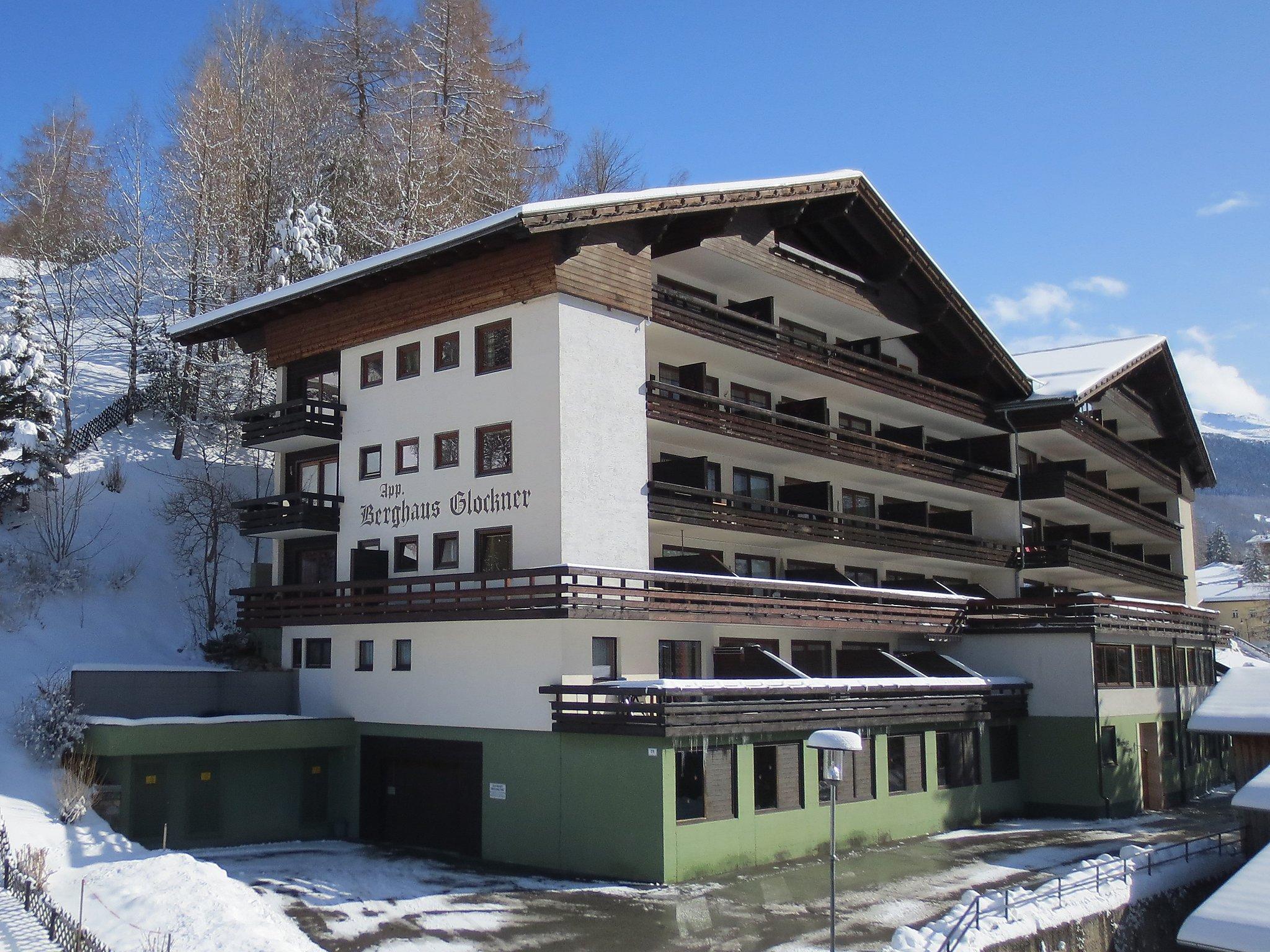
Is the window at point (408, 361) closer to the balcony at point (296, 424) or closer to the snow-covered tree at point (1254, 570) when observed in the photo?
the balcony at point (296, 424)

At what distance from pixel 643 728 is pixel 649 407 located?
7.87 m

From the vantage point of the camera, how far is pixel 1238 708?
29.8 metres

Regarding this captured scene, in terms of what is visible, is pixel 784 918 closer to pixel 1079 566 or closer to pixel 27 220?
pixel 1079 566

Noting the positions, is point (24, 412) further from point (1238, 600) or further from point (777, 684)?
point (1238, 600)

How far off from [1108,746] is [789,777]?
12.6m

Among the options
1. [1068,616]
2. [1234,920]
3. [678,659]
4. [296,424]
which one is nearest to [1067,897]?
[1234,920]

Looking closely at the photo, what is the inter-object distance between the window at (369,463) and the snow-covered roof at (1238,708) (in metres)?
22.0

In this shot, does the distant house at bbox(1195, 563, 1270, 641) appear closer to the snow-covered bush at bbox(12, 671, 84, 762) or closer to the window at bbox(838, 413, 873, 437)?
the window at bbox(838, 413, 873, 437)

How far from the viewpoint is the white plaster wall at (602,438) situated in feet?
81.0

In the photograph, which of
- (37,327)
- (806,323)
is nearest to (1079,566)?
(806,323)

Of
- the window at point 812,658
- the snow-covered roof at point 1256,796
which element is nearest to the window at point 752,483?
the window at point 812,658

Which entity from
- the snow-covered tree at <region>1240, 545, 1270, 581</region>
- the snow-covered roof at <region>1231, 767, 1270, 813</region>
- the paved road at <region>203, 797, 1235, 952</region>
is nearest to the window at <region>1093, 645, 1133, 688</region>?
the paved road at <region>203, 797, 1235, 952</region>

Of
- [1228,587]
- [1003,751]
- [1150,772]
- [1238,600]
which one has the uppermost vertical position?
[1228,587]

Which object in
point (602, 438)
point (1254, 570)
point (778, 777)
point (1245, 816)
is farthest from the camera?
point (1254, 570)
